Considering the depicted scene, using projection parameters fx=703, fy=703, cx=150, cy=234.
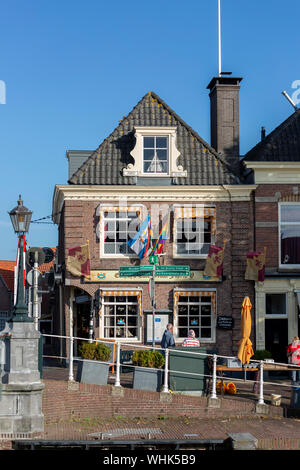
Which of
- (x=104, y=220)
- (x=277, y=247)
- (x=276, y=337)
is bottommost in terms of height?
(x=276, y=337)

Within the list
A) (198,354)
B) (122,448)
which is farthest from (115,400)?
(122,448)

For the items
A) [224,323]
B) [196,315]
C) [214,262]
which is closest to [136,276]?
[196,315]

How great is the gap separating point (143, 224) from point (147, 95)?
5.29 metres

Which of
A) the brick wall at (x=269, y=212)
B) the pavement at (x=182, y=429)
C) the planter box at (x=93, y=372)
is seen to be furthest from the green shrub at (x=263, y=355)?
the planter box at (x=93, y=372)

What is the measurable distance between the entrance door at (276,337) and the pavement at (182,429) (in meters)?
7.60

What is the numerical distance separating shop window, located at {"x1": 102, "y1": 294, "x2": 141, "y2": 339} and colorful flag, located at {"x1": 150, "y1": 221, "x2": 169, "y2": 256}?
1.68 m

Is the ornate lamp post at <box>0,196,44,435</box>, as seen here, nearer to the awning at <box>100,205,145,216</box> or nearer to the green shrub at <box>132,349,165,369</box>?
the green shrub at <box>132,349,165,369</box>

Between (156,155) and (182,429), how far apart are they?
1259 cm

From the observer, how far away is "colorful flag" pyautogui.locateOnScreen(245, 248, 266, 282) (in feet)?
79.2

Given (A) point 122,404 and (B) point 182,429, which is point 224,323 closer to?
(A) point 122,404

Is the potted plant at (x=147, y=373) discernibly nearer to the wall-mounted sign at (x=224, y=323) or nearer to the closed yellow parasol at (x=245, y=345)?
the closed yellow parasol at (x=245, y=345)

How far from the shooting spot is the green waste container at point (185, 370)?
16297 millimetres

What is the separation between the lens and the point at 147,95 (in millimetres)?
26359

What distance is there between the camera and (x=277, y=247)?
Result: 2456 cm
